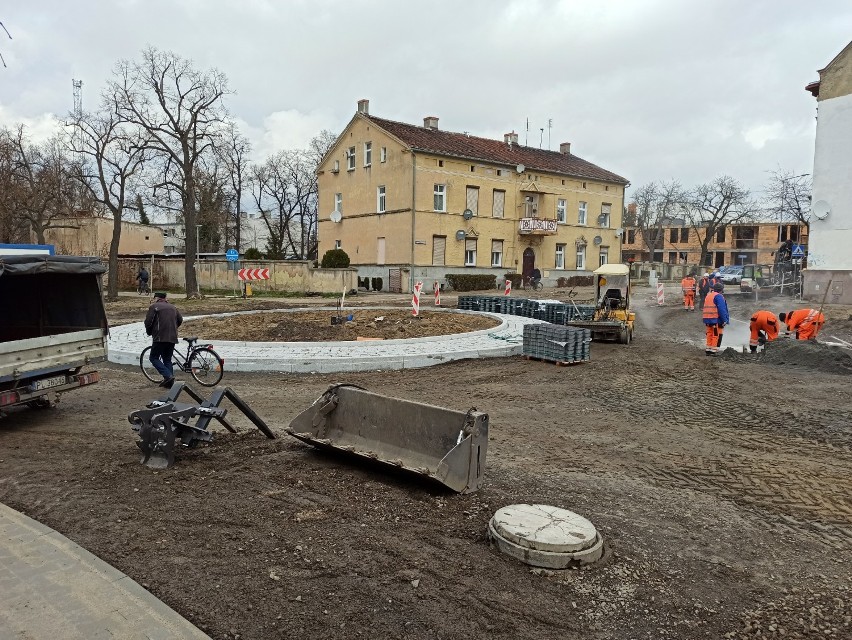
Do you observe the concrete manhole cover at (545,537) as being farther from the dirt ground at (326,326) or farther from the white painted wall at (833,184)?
the white painted wall at (833,184)

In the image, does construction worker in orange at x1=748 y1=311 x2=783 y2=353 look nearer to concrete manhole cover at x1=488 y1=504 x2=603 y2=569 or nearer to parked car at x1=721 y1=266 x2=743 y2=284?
concrete manhole cover at x1=488 y1=504 x2=603 y2=569

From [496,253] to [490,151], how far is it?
756 cm

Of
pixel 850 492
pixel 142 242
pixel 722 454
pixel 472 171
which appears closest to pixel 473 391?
pixel 722 454

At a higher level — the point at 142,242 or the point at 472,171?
the point at 472,171

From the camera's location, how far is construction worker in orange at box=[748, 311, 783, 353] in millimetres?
14445

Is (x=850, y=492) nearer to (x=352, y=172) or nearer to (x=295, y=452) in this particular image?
(x=295, y=452)

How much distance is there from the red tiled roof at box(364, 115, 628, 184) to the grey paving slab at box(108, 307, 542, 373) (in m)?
27.2

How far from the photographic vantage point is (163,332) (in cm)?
1028

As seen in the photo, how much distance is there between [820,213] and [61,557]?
32.2m

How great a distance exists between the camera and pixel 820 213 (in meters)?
27.9

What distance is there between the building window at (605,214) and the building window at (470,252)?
1338 centimetres

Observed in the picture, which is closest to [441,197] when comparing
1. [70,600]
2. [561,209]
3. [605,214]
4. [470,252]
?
[470,252]

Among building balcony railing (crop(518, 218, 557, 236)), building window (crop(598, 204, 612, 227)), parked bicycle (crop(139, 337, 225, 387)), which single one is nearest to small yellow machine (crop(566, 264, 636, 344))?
parked bicycle (crop(139, 337, 225, 387))

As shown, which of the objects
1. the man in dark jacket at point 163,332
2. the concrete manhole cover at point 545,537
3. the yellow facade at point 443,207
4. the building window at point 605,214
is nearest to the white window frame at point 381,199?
the yellow facade at point 443,207
